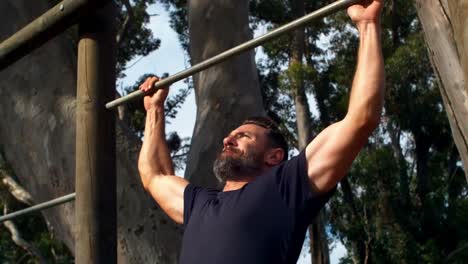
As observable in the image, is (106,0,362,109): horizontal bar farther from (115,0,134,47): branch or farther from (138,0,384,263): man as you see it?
(115,0,134,47): branch

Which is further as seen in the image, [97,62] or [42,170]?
[42,170]

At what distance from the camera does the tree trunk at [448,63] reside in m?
1.90

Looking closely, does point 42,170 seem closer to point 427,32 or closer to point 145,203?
point 145,203

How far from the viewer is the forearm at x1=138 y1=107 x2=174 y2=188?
281 cm

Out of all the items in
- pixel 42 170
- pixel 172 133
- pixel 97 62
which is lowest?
pixel 97 62

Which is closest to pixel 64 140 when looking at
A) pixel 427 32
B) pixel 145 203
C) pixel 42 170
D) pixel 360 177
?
pixel 42 170

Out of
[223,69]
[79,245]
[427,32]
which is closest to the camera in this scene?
[427,32]

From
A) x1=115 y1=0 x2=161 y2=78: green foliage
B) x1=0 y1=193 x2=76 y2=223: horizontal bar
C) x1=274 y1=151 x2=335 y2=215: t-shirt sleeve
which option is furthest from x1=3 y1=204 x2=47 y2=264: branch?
x1=274 y1=151 x2=335 y2=215: t-shirt sleeve

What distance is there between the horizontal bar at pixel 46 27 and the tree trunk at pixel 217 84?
2565 mm

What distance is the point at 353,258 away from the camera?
15977mm

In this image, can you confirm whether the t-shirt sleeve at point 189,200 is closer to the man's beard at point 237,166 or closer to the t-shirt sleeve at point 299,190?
the man's beard at point 237,166

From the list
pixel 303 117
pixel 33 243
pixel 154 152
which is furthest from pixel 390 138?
pixel 154 152

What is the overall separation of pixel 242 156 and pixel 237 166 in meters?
0.03

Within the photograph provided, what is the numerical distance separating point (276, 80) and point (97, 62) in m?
14.0
